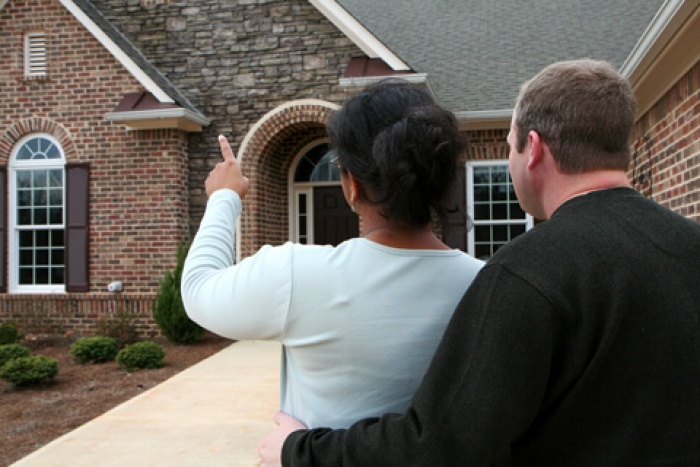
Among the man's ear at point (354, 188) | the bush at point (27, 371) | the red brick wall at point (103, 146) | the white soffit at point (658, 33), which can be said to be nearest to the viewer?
the man's ear at point (354, 188)

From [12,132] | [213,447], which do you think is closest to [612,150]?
[213,447]

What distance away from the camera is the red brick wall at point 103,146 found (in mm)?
9914

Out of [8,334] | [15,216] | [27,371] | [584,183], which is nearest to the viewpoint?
[584,183]

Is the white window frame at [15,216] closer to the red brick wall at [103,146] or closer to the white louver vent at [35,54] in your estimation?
the red brick wall at [103,146]

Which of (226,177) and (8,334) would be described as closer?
(226,177)

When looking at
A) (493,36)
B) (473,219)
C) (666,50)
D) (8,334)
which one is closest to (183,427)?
(666,50)

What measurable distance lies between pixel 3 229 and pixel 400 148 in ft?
34.5

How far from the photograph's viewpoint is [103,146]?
395 inches

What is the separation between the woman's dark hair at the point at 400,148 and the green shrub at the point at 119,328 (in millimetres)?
8799

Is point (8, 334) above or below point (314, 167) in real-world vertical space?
below

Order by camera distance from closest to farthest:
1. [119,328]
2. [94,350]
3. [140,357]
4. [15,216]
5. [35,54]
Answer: [140,357], [94,350], [119,328], [35,54], [15,216]

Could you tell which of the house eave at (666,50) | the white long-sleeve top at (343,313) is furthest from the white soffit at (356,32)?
the white long-sleeve top at (343,313)

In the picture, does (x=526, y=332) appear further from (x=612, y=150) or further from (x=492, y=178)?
(x=492, y=178)

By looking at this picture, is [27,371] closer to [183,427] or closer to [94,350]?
[94,350]
